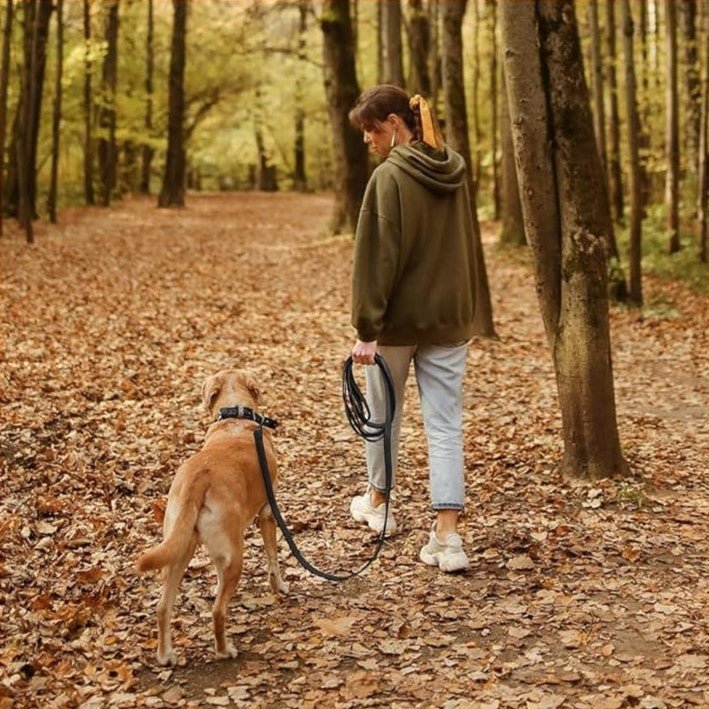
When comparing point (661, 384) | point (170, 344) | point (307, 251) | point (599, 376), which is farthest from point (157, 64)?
point (599, 376)

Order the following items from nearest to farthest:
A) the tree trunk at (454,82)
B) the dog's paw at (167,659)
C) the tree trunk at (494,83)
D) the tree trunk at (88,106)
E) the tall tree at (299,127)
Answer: the dog's paw at (167,659) → the tree trunk at (454,82) → the tree trunk at (494,83) → the tree trunk at (88,106) → the tall tree at (299,127)

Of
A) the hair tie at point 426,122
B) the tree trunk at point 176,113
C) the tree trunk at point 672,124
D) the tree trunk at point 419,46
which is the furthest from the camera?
the tree trunk at point 176,113

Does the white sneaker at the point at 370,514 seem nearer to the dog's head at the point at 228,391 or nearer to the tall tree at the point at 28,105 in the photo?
the dog's head at the point at 228,391

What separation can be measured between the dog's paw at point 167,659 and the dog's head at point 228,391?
143 cm

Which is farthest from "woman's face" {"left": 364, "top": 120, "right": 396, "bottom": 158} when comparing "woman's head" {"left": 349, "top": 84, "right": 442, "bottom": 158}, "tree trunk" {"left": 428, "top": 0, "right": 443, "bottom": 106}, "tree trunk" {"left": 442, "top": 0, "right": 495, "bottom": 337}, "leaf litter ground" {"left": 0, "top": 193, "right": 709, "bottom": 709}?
"tree trunk" {"left": 428, "top": 0, "right": 443, "bottom": 106}

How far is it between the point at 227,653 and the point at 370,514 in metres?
1.80

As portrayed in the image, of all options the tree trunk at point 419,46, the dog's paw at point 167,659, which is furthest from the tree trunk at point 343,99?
the dog's paw at point 167,659

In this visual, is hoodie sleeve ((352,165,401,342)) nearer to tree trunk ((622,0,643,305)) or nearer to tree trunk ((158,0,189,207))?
tree trunk ((622,0,643,305))

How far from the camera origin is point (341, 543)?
5.80 metres

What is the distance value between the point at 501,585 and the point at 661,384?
5.63 m

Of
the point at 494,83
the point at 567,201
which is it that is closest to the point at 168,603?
the point at 567,201

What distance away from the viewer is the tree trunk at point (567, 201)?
6219 millimetres

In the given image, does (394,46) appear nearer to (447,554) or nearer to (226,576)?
(447,554)

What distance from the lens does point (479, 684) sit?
4109 millimetres
